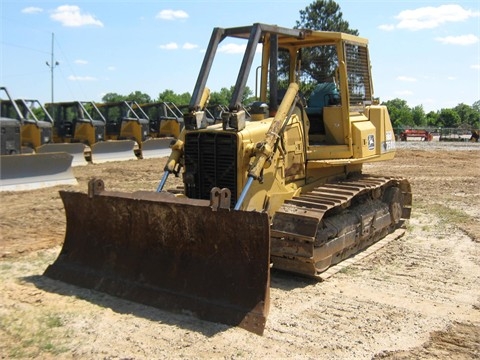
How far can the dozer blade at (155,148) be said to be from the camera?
20837 mm

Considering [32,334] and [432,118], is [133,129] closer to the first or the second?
[32,334]

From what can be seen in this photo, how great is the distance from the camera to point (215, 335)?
427 cm

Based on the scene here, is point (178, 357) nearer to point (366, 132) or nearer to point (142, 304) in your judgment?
point (142, 304)

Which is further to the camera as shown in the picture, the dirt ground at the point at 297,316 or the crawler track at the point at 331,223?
the crawler track at the point at 331,223

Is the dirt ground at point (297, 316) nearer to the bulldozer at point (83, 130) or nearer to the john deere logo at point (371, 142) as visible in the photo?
the john deere logo at point (371, 142)

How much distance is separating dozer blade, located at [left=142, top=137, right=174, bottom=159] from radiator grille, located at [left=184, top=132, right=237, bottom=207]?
1491cm

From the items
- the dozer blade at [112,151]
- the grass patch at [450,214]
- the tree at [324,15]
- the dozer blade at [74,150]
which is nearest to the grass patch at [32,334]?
the grass patch at [450,214]

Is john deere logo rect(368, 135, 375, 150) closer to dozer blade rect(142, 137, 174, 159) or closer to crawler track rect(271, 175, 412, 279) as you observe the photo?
crawler track rect(271, 175, 412, 279)

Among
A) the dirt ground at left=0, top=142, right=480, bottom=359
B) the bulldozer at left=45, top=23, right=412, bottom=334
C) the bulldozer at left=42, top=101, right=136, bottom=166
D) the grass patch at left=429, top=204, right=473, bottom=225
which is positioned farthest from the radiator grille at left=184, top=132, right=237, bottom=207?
the bulldozer at left=42, top=101, right=136, bottom=166

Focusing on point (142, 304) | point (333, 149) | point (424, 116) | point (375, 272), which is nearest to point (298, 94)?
point (333, 149)

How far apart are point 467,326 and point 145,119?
19.1m

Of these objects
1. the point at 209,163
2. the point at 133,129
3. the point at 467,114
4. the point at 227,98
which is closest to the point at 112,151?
the point at 133,129

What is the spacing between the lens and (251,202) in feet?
19.1

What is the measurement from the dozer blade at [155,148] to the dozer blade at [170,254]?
15034 mm
